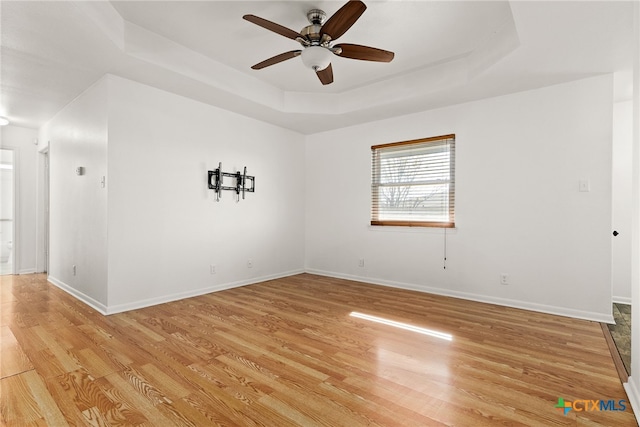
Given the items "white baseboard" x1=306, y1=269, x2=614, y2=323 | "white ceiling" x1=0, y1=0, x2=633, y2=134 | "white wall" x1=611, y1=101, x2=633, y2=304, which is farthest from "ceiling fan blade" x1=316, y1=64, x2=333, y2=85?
"white wall" x1=611, y1=101, x2=633, y2=304

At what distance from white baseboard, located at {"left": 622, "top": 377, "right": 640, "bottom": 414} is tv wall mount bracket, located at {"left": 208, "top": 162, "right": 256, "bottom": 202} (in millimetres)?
4312

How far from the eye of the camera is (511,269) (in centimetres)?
378

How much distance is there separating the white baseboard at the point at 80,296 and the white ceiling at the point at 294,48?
97.9 inches

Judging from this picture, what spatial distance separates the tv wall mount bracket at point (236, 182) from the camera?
4.36 metres

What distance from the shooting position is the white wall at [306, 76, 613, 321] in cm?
334

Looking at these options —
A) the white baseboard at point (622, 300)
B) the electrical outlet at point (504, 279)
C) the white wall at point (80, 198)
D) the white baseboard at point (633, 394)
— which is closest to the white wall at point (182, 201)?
the white wall at point (80, 198)

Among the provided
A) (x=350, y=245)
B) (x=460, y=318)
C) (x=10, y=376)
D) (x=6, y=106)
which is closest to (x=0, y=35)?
(x=6, y=106)

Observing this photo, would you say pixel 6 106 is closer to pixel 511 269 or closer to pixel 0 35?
pixel 0 35

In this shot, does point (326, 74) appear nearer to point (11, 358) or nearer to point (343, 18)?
point (343, 18)

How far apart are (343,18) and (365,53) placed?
563 millimetres

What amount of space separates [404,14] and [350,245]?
11.2 feet

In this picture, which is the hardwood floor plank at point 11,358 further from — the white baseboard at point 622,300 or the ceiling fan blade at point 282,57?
the white baseboard at point 622,300

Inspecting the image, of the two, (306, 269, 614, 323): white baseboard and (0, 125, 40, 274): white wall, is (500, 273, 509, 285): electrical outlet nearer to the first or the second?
(306, 269, 614, 323): white baseboard

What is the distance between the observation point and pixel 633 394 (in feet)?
5.91
